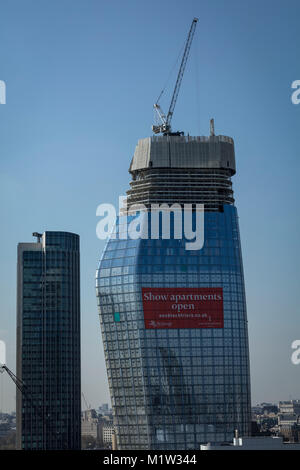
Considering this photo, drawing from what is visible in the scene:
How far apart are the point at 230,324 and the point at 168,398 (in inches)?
759

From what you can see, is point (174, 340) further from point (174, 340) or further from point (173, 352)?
point (173, 352)

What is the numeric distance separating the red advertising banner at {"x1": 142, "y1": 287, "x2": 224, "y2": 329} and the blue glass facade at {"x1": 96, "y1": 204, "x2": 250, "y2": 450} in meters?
1.07

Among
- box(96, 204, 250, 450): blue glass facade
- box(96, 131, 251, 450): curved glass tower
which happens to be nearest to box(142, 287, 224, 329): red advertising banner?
box(96, 131, 251, 450): curved glass tower

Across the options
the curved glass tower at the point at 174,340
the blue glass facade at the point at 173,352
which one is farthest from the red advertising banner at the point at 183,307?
the blue glass facade at the point at 173,352

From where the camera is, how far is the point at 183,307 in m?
193

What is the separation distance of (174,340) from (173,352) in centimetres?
238

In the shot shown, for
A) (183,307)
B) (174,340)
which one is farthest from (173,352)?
(183,307)

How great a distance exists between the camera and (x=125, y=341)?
19300 cm

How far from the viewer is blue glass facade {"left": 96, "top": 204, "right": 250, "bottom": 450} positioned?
623 feet

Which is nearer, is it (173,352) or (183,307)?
(173,352)

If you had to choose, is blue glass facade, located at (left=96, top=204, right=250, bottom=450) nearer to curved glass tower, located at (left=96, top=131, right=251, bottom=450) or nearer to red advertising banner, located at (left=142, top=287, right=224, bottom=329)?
curved glass tower, located at (left=96, top=131, right=251, bottom=450)

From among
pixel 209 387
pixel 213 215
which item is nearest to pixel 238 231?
pixel 213 215
